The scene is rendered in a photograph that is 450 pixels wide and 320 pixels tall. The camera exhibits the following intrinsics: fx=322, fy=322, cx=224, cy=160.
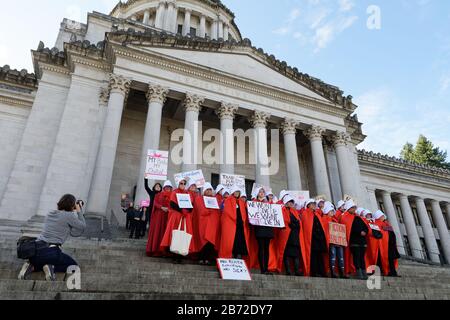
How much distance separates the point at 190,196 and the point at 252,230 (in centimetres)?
187

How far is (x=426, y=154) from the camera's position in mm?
41188

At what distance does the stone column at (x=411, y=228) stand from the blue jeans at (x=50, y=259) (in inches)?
1101

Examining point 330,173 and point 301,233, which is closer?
point 301,233

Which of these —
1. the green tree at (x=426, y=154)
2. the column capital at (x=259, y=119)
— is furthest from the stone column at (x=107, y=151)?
the green tree at (x=426, y=154)

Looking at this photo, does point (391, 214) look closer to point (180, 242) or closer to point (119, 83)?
point (119, 83)

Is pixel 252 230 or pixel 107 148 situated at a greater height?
pixel 107 148

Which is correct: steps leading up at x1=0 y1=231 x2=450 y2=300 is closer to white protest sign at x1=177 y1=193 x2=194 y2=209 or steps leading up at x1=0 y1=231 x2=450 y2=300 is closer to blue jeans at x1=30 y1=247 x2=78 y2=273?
blue jeans at x1=30 y1=247 x2=78 y2=273

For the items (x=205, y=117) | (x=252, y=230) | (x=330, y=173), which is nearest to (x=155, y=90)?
(x=205, y=117)

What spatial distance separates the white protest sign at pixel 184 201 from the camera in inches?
316

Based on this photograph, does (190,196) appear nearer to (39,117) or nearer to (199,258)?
(199,258)

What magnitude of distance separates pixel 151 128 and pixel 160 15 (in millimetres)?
23553

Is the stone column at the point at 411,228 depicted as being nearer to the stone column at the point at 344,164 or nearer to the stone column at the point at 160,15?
the stone column at the point at 344,164
